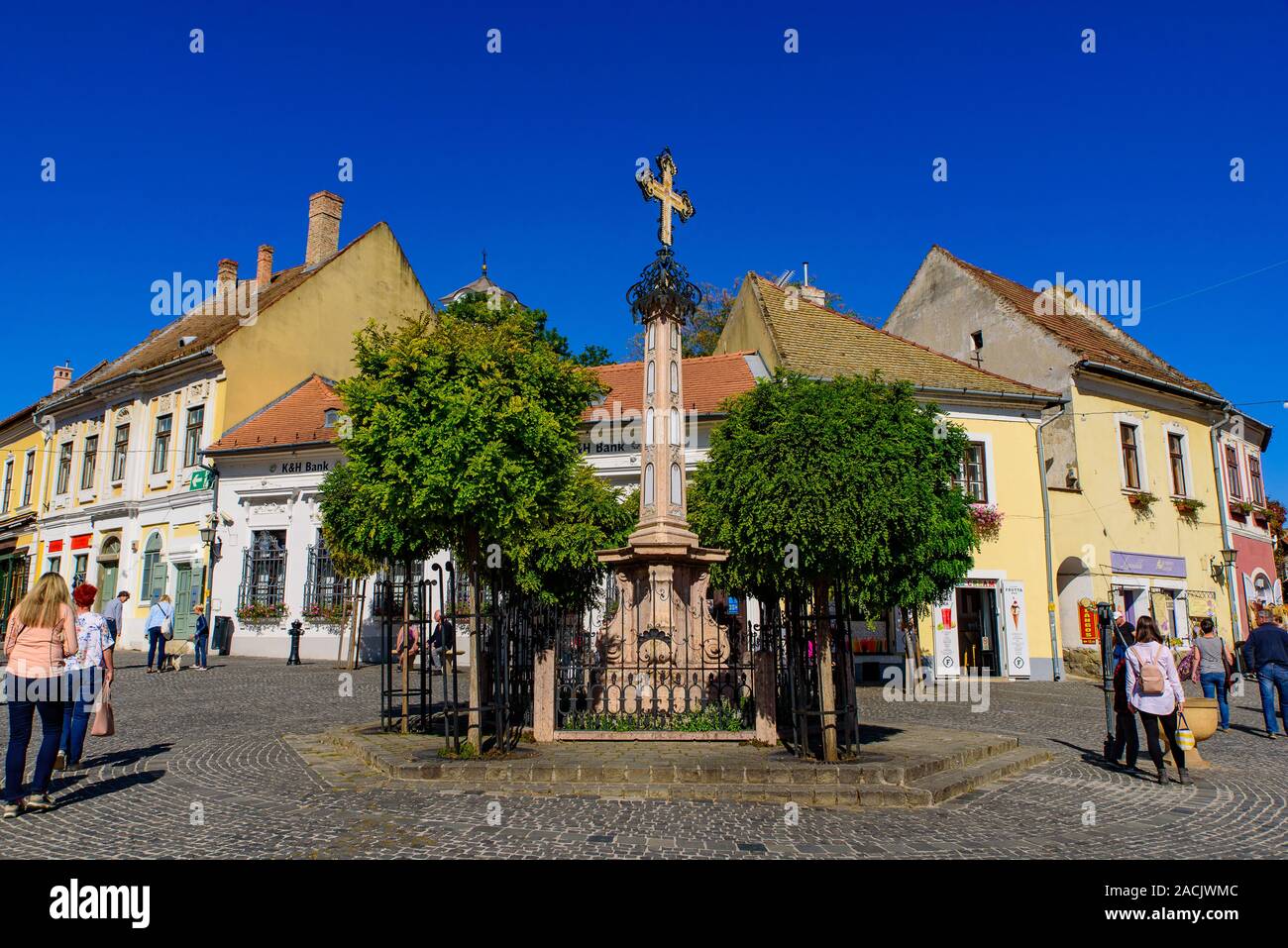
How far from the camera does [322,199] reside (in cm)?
3234

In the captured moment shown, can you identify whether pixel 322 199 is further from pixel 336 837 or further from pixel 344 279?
pixel 336 837

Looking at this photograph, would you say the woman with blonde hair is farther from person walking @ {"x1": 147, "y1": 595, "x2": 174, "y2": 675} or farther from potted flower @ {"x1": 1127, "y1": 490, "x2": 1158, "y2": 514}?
potted flower @ {"x1": 1127, "y1": 490, "x2": 1158, "y2": 514}

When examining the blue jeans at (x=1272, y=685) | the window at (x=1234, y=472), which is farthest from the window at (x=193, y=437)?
the window at (x=1234, y=472)

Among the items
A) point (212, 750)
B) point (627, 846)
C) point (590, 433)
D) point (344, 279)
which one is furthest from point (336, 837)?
point (344, 279)

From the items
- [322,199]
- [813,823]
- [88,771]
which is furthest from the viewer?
[322,199]

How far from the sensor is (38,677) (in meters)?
6.27

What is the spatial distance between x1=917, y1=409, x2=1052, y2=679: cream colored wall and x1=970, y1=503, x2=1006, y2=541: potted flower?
0.15 m

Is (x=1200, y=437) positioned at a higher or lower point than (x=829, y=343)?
lower

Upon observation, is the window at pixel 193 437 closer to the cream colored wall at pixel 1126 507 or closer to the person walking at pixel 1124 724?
the cream colored wall at pixel 1126 507

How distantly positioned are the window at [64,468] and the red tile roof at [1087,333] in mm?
31098

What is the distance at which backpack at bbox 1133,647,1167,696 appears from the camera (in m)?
8.14

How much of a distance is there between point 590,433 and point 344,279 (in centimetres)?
1259

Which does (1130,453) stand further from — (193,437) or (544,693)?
(193,437)

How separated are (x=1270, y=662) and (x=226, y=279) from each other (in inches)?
1352
